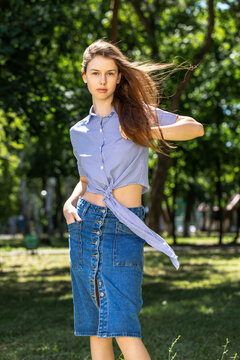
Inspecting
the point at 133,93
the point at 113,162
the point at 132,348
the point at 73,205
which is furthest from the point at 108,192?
the point at 132,348

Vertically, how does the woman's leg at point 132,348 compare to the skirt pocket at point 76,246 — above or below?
below

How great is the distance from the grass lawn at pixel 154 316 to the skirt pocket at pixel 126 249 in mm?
1194

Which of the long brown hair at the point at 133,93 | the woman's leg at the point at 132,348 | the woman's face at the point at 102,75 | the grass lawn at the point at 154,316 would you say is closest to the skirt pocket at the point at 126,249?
the woman's leg at the point at 132,348

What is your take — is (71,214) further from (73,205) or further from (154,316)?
(154,316)

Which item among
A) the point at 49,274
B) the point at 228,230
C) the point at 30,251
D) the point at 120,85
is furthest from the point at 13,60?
the point at 228,230

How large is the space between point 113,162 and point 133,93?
0.39m

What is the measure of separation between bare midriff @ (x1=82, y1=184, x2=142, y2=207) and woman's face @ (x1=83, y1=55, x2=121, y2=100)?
19.8 inches

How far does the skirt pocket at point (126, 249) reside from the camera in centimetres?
314

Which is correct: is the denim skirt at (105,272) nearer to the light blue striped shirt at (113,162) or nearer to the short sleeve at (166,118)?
the light blue striped shirt at (113,162)

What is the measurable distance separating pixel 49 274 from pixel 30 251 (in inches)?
384

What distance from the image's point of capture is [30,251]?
78.3ft

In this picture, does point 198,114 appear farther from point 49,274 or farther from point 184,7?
point 49,274

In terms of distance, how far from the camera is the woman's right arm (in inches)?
129

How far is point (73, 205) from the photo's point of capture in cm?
341
